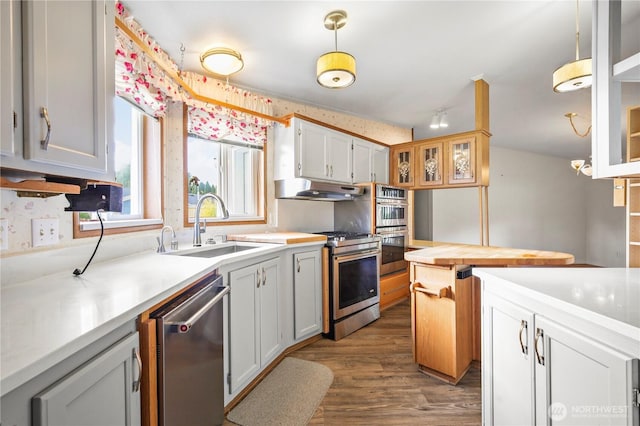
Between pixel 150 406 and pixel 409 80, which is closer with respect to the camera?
pixel 150 406

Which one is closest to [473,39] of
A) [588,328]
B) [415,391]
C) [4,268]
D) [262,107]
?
[262,107]

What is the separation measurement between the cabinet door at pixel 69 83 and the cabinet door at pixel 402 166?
3.62 meters

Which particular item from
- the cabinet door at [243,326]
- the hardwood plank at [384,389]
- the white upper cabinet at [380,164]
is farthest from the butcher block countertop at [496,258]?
the white upper cabinet at [380,164]

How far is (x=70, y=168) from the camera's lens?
989 millimetres

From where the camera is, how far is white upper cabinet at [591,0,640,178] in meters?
1.00

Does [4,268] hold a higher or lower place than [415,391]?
higher

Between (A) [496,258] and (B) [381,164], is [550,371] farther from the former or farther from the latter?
(B) [381,164]

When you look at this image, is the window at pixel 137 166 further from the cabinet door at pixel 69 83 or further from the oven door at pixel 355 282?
the oven door at pixel 355 282

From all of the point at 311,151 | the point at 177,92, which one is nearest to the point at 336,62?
the point at 311,151

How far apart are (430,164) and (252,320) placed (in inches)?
123

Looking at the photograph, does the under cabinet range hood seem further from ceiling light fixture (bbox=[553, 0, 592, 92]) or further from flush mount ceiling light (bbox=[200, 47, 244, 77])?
ceiling light fixture (bbox=[553, 0, 592, 92])

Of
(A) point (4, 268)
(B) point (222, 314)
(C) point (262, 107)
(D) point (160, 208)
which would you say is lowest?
(B) point (222, 314)

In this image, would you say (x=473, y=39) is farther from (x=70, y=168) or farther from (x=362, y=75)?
(x=70, y=168)

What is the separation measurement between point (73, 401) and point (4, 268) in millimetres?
730
